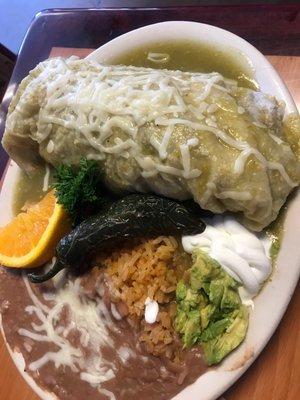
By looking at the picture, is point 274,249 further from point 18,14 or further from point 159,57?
point 18,14

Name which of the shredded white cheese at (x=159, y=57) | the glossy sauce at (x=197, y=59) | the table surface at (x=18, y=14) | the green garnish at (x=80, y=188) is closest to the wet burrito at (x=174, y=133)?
the green garnish at (x=80, y=188)

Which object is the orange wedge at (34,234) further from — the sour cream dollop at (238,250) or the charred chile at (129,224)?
the sour cream dollop at (238,250)

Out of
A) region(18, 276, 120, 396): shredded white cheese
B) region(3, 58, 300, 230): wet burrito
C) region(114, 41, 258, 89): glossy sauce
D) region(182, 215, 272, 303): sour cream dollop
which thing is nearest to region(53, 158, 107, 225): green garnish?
region(3, 58, 300, 230): wet burrito

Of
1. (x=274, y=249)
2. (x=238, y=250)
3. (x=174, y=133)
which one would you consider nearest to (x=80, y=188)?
(x=174, y=133)

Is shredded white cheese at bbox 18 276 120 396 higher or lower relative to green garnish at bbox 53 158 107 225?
lower

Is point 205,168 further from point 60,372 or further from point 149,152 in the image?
point 60,372

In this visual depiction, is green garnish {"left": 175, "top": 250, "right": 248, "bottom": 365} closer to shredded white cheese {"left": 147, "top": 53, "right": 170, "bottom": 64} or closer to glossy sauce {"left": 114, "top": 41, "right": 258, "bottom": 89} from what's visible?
glossy sauce {"left": 114, "top": 41, "right": 258, "bottom": 89}
